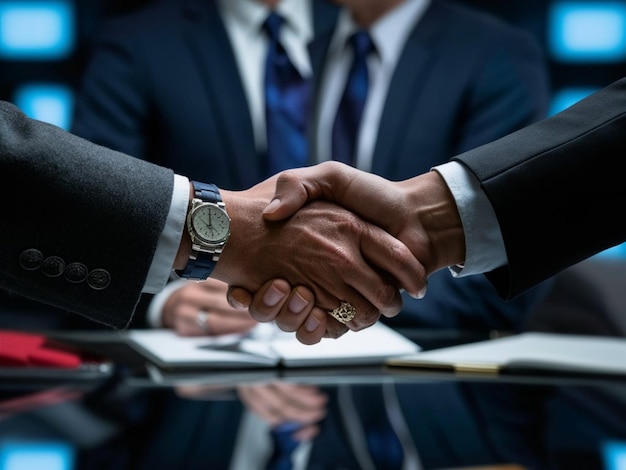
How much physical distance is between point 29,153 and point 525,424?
0.69 meters

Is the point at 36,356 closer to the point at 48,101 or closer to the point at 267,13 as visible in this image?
the point at 48,101

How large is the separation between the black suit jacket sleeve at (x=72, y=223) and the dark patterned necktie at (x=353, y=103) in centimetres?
122

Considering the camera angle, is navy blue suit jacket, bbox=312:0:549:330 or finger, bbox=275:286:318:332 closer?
finger, bbox=275:286:318:332

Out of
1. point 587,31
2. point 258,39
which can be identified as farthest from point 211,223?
point 587,31

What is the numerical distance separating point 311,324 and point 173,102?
119 centimetres

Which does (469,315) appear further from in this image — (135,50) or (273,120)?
(135,50)

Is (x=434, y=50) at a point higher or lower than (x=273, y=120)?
higher

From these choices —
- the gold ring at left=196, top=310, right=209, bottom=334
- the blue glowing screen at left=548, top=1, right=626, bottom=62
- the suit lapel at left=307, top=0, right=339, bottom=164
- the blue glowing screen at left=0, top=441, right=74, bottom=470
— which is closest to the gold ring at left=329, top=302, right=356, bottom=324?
the gold ring at left=196, top=310, right=209, bottom=334

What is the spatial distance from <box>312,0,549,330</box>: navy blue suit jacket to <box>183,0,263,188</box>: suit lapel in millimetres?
238

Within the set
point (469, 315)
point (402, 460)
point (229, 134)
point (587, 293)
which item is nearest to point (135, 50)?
point (229, 134)

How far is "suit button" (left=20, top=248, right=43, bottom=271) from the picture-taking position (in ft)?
3.74

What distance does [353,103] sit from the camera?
2.41m

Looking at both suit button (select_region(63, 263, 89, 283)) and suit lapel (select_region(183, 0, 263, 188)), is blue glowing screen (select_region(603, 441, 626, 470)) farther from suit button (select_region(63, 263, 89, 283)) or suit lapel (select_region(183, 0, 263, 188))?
suit lapel (select_region(183, 0, 263, 188))

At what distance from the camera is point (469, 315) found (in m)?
2.04
